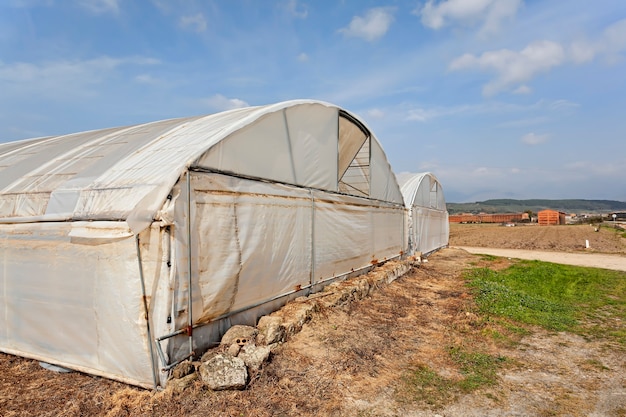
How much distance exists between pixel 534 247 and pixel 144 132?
3054 centimetres

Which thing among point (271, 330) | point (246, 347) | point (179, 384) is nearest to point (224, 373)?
point (179, 384)

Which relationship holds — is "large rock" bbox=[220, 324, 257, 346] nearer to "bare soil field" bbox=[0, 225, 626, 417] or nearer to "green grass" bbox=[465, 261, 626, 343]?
"bare soil field" bbox=[0, 225, 626, 417]

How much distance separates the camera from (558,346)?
6867 millimetres

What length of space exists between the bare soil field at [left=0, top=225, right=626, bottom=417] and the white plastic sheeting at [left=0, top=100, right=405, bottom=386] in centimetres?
45

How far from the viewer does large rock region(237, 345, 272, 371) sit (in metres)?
5.13

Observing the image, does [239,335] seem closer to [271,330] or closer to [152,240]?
[271,330]

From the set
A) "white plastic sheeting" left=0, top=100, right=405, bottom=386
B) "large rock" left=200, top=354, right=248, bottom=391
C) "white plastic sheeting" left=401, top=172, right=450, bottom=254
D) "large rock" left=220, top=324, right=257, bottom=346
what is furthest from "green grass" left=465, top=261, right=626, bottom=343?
"large rock" left=200, top=354, right=248, bottom=391

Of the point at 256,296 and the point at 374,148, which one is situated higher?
the point at 374,148

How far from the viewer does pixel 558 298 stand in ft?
36.4

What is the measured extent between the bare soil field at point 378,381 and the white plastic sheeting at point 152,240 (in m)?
0.45

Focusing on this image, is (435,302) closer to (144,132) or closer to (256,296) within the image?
(256,296)

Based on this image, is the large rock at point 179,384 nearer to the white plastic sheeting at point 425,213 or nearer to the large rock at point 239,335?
the large rock at point 239,335

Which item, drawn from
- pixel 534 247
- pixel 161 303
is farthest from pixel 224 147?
pixel 534 247

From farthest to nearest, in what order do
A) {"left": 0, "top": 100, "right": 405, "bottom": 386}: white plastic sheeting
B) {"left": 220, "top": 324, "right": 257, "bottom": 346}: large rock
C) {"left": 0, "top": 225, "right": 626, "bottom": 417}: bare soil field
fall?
{"left": 220, "top": 324, "right": 257, "bottom": 346}: large rock, {"left": 0, "top": 100, "right": 405, "bottom": 386}: white plastic sheeting, {"left": 0, "top": 225, "right": 626, "bottom": 417}: bare soil field
